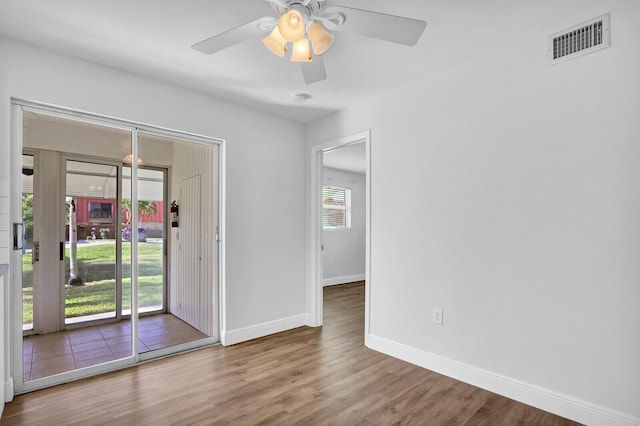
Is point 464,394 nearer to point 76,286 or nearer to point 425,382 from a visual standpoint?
point 425,382

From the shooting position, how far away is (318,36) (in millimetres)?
1820

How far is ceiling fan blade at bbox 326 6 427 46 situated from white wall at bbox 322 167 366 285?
203 inches

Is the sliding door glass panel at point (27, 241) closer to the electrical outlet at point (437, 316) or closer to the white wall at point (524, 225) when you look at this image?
the white wall at point (524, 225)

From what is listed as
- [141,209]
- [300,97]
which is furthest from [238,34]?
[141,209]

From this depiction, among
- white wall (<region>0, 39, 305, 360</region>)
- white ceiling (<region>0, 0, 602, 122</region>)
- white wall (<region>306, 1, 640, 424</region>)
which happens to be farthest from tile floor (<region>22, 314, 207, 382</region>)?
white ceiling (<region>0, 0, 602, 122</region>)

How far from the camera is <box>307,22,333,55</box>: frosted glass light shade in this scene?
5.90 feet

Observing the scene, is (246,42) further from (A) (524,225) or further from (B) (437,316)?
(B) (437,316)

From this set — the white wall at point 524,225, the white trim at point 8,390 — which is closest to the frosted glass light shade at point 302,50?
the white wall at point 524,225

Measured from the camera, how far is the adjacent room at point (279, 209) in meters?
2.05

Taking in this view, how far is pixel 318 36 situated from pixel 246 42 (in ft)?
2.82

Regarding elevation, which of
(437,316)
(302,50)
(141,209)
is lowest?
(437,316)

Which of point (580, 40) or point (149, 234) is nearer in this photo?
point (580, 40)

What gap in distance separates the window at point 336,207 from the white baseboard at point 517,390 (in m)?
3.99

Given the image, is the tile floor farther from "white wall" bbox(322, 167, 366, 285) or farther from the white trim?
"white wall" bbox(322, 167, 366, 285)
